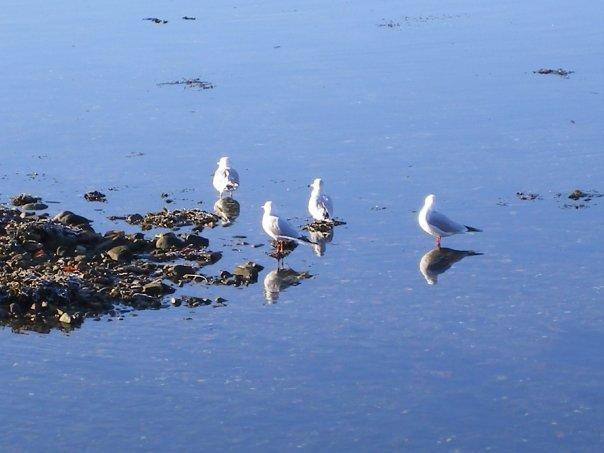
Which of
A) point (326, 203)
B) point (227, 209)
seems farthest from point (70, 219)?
point (326, 203)

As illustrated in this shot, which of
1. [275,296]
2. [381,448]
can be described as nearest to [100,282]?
[275,296]

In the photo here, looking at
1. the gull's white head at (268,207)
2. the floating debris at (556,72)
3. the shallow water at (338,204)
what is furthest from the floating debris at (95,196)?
the floating debris at (556,72)

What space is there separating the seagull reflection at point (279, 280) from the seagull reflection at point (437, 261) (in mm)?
1641

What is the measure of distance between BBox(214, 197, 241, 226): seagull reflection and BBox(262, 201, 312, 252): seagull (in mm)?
1526

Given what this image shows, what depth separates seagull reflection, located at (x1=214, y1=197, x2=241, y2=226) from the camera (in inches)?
822

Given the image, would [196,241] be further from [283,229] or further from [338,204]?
[338,204]

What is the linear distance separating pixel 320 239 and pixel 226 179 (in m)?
2.62

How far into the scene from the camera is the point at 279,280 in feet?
59.2

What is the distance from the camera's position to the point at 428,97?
91.9 feet

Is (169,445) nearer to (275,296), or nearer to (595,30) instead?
(275,296)

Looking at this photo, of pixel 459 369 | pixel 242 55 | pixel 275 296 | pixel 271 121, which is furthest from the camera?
pixel 242 55

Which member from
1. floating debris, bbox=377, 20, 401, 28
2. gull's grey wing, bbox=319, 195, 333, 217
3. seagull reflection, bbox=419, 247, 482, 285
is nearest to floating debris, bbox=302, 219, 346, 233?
gull's grey wing, bbox=319, 195, 333, 217

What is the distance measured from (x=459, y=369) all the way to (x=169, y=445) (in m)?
3.51

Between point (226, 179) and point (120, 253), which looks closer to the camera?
point (120, 253)
